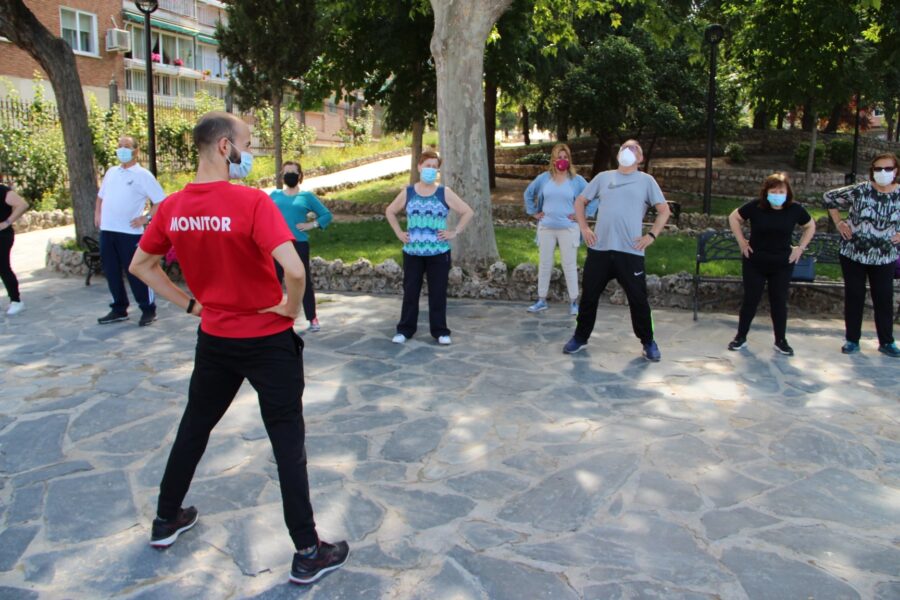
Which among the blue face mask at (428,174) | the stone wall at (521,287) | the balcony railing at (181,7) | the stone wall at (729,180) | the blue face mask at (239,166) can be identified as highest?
the balcony railing at (181,7)

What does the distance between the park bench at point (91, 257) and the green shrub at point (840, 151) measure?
79.6 feet

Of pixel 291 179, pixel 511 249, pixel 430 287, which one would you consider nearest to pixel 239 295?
pixel 430 287

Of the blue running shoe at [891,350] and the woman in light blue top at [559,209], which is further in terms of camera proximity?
the woman in light blue top at [559,209]

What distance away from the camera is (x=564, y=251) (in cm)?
861

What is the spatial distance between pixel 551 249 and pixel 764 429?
3.85 meters

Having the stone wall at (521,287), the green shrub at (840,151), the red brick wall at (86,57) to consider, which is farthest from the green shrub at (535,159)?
the stone wall at (521,287)

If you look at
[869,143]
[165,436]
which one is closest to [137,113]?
[165,436]

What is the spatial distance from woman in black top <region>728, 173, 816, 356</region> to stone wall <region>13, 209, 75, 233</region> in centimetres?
1405

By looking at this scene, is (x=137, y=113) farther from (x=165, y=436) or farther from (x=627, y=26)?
(x=165, y=436)

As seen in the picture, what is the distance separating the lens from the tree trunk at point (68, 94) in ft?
35.9

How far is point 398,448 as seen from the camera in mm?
4980

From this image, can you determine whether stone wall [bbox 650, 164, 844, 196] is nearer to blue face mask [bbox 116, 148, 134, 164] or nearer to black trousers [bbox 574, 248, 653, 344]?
black trousers [bbox 574, 248, 653, 344]

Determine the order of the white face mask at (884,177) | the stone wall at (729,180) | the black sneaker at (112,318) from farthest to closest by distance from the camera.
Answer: the stone wall at (729,180)
the black sneaker at (112,318)
the white face mask at (884,177)

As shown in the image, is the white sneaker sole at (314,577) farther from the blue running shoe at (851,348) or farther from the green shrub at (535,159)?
the green shrub at (535,159)
